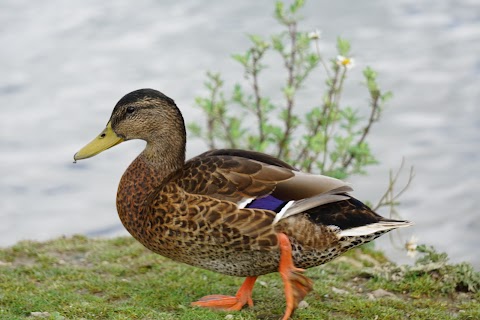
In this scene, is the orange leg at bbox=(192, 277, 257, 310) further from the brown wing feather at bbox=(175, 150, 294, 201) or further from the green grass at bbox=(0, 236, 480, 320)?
the brown wing feather at bbox=(175, 150, 294, 201)

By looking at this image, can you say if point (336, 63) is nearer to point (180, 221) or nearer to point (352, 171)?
point (352, 171)

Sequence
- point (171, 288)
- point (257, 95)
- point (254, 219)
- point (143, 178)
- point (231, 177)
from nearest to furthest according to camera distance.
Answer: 1. point (254, 219)
2. point (231, 177)
3. point (143, 178)
4. point (171, 288)
5. point (257, 95)

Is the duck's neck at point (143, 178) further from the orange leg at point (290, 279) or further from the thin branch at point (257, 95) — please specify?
the thin branch at point (257, 95)

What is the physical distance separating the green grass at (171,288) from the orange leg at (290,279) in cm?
26

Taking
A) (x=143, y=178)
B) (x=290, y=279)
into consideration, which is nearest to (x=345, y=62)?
(x=143, y=178)

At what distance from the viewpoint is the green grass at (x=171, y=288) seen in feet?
17.6

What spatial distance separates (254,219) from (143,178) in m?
0.87

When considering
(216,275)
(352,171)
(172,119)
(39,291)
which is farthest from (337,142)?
(39,291)

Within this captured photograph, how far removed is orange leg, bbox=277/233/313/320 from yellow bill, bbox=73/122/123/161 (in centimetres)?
127

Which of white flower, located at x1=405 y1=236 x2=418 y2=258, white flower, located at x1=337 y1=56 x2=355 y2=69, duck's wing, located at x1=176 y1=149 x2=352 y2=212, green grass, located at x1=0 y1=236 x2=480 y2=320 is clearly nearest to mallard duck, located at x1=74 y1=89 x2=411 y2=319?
duck's wing, located at x1=176 y1=149 x2=352 y2=212

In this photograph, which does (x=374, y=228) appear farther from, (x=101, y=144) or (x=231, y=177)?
(x=101, y=144)

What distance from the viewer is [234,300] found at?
5512mm

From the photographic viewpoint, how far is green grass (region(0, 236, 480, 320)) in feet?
17.6

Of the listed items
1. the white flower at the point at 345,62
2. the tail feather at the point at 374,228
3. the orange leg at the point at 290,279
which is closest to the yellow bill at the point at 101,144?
the orange leg at the point at 290,279
